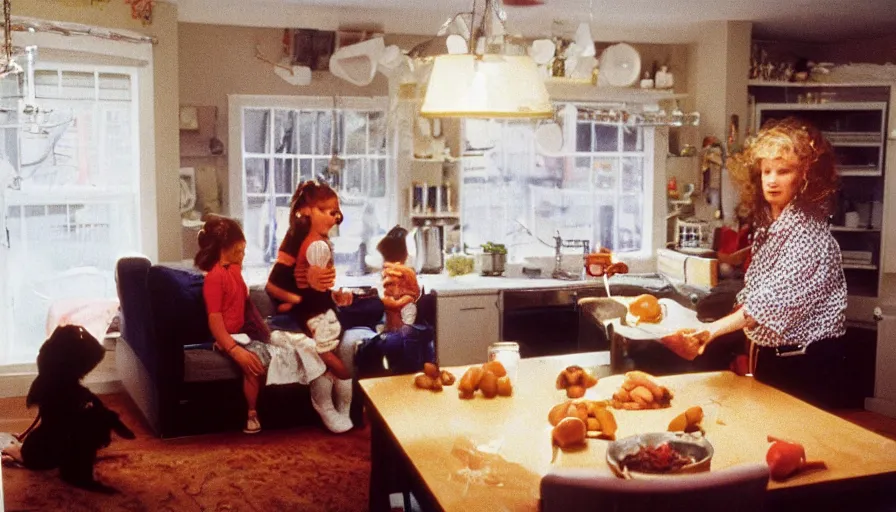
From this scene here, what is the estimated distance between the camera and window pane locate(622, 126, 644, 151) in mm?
7305

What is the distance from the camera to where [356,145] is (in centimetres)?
664

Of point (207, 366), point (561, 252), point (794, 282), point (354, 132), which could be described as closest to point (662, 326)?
point (794, 282)

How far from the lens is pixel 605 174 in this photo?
7285 mm

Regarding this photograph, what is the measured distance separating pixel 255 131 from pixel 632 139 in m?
2.92

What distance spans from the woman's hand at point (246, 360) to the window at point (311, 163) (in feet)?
4.82

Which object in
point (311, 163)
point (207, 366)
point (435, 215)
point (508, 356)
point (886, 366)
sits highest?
point (311, 163)

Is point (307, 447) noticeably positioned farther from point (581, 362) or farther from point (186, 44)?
point (186, 44)

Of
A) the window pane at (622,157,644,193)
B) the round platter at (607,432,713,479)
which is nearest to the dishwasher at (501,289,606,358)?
the window pane at (622,157,644,193)

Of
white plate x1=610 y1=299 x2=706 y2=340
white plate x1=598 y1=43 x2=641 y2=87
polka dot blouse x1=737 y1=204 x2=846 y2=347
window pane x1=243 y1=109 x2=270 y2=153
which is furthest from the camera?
white plate x1=598 y1=43 x2=641 y2=87

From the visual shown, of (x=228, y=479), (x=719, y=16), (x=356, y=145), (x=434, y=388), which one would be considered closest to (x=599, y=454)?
(x=434, y=388)

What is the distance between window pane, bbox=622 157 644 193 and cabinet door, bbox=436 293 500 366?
1772 millimetres

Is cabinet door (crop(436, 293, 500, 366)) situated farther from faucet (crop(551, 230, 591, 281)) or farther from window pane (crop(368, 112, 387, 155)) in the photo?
window pane (crop(368, 112, 387, 155))

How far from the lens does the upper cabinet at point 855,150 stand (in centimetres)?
663

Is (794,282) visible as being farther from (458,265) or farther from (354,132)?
(354,132)
